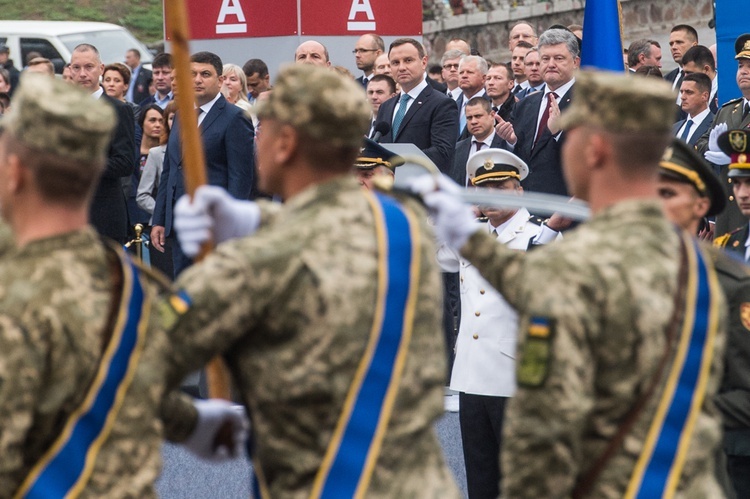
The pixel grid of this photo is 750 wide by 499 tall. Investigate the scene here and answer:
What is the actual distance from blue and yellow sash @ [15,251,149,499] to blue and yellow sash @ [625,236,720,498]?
111 centimetres

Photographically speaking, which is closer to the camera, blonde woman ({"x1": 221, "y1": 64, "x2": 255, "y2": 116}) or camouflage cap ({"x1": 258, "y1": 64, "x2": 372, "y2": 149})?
camouflage cap ({"x1": 258, "y1": 64, "x2": 372, "y2": 149})

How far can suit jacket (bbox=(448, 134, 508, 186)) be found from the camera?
34.9 ft

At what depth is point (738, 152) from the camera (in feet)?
21.7

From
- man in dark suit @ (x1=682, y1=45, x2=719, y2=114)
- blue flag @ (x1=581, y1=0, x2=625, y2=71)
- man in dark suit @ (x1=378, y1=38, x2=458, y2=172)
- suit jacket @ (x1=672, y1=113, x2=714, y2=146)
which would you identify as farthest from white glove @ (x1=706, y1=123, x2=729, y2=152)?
man in dark suit @ (x1=378, y1=38, x2=458, y2=172)

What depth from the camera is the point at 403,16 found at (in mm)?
14727

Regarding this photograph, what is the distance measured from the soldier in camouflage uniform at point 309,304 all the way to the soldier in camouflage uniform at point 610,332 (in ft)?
0.74

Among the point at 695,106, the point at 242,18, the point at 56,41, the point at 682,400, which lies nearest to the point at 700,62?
the point at 695,106

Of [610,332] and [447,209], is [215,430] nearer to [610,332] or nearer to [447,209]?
[447,209]

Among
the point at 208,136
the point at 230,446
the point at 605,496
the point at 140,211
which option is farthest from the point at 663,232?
the point at 140,211

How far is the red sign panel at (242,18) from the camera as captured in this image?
47.1ft

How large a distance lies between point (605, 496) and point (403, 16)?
11785mm

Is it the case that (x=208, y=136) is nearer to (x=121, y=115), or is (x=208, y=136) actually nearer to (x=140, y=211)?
(x=121, y=115)

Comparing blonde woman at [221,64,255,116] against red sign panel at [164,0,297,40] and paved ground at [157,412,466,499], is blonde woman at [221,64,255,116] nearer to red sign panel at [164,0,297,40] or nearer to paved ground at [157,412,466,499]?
red sign panel at [164,0,297,40]

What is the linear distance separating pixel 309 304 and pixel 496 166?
432 centimetres
